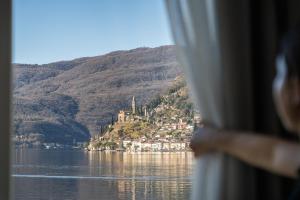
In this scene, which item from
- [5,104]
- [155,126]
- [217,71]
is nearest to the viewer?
[217,71]

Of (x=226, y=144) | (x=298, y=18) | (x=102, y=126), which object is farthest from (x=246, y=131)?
(x=102, y=126)

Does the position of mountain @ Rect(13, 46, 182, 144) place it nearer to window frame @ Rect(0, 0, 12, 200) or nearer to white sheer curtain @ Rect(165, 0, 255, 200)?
window frame @ Rect(0, 0, 12, 200)

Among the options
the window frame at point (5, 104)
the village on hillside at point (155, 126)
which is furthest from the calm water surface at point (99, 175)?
the window frame at point (5, 104)

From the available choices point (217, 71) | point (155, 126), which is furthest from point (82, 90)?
point (217, 71)

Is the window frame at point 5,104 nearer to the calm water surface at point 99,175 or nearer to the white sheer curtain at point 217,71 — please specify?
the calm water surface at point 99,175

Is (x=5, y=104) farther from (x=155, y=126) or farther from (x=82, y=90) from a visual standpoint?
(x=155, y=126)
